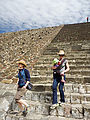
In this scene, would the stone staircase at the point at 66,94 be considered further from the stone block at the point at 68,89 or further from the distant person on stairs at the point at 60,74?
the distant person on stairs at the point at 60,74

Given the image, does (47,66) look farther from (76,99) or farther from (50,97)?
(76,99)

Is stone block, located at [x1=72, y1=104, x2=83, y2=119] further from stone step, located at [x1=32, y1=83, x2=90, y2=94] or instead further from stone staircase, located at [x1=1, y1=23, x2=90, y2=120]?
stone step, located at [x1=32, y1=83, x2=90, y2=94]

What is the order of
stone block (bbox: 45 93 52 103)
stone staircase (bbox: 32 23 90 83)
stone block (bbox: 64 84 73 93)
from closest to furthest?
stone block (bbox: 45 93 52 103) < stone block (bbox: 64 84 73 93) < stone staircase (bbox: 32 23 90 83)

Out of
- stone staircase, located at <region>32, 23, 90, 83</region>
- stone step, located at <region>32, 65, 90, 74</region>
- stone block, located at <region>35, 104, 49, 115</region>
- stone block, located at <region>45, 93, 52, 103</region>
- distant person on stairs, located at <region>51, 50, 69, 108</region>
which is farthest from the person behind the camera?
stone step, located at <region>32, 65, 90, 74</region>

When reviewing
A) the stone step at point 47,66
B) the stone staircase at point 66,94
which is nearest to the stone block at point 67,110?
the stone staircase at point 66,94

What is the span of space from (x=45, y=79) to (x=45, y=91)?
0.67 metres

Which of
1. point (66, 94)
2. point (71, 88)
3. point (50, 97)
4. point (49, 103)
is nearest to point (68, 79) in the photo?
point (71, 88)

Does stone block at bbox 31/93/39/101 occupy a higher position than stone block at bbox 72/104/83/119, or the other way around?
stone block at bbox 31/93/39/101

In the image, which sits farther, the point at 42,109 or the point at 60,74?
the point at 42,109

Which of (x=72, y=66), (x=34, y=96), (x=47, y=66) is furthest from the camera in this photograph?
(x=47, y=66)

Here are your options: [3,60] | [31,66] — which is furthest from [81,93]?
[3,60]

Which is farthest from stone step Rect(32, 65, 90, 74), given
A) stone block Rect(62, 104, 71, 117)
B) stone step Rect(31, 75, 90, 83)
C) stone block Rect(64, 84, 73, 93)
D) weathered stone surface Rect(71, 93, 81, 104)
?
stone block Rect(62, 104, 71, 117)

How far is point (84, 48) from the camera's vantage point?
21.4ft

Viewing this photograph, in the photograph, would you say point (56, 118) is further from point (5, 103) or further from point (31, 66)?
point (31, 66)
